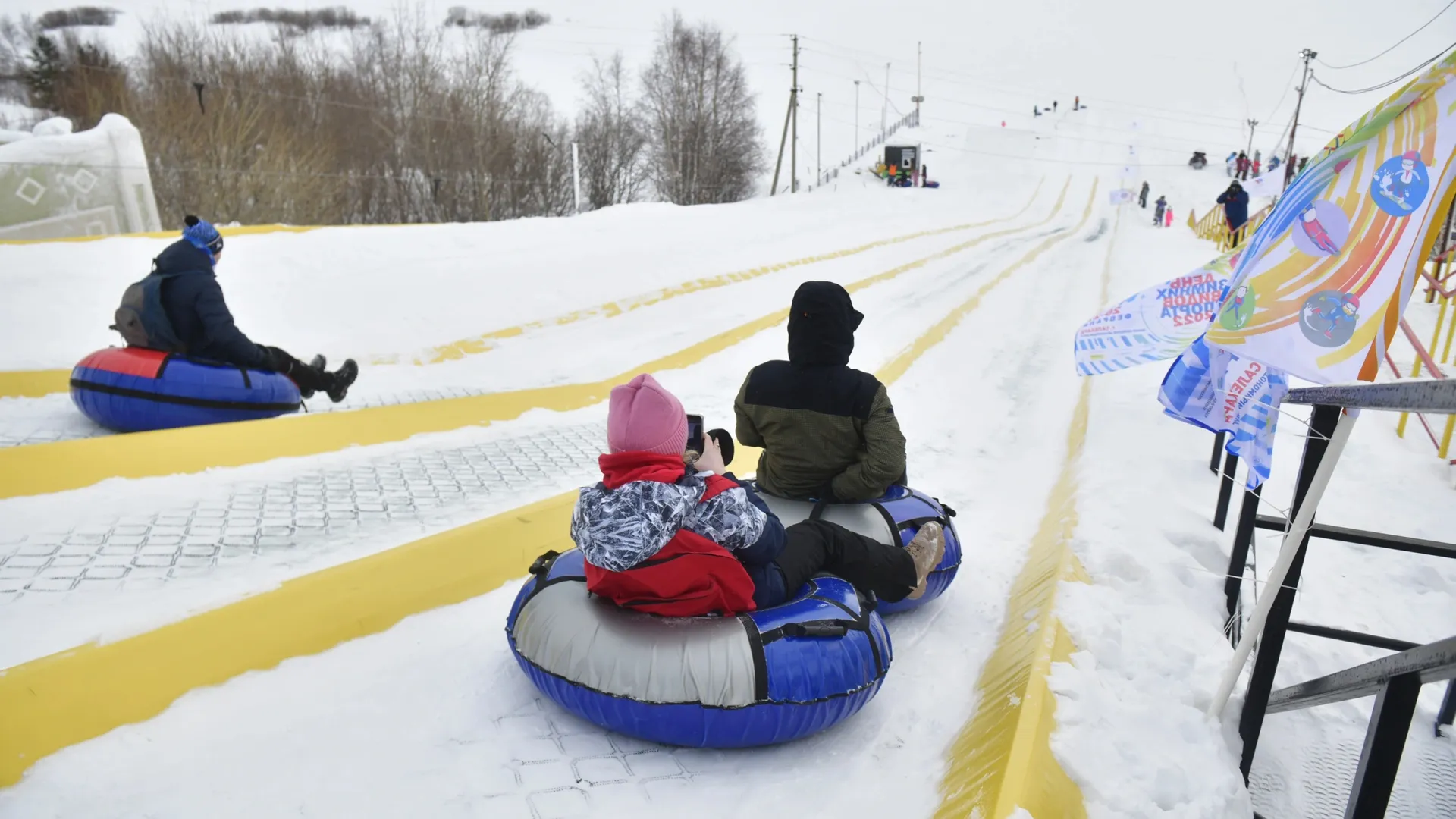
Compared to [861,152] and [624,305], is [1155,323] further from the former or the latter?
[861,152]

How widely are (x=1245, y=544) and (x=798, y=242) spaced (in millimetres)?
10984

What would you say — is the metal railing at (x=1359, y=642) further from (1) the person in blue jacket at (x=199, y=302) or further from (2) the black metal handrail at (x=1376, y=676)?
(1) the person in blue jacket at (x=199, y=302)

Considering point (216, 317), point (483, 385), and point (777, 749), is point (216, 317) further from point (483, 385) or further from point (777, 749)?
point (777, 749)

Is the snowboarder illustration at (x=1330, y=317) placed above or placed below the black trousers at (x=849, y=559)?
above

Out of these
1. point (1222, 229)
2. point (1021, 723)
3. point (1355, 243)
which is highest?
point (1355, 243)

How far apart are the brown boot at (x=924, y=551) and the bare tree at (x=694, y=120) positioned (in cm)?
3196

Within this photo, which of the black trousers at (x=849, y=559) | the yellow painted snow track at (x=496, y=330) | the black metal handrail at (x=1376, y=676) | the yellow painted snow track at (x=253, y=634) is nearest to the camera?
the black metal handrail at (x=1376, y=676)

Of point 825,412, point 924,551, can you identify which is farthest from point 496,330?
point 924,551

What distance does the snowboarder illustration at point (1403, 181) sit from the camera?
7.85ft

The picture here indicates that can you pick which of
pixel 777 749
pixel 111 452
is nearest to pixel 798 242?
pixel 111 452

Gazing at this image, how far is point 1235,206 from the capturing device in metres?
16.2

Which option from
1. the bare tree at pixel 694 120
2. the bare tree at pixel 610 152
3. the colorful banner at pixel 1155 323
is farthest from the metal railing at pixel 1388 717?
the bare tree at pixel 694 120

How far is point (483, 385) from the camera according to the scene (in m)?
6.68

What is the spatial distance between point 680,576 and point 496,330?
6234mm
